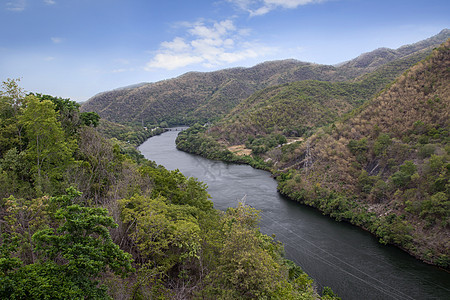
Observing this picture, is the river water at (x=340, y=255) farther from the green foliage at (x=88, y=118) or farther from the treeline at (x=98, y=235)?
the green foliage at (x=88, y=118)

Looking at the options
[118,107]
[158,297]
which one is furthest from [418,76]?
[118,107]

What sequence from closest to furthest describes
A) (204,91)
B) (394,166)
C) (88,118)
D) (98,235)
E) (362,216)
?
1. (98,235)
2. (88,118)
3. (362,216)
4. (394,166)
5. (204,91)

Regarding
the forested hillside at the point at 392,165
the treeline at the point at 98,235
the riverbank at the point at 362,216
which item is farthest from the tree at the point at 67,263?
the forested hillside at the point at 392,165

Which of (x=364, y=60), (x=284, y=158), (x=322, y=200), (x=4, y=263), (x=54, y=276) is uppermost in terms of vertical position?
(x=364, y=60)

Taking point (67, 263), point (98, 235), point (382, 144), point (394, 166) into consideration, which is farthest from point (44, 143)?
point (382, 144)

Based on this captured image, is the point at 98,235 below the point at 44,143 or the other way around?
below

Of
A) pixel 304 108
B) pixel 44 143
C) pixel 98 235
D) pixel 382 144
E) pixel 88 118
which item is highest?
pixel 88 118

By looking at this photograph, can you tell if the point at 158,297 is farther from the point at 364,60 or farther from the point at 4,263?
the point at 364,60

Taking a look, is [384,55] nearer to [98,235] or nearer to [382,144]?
[382,144]
